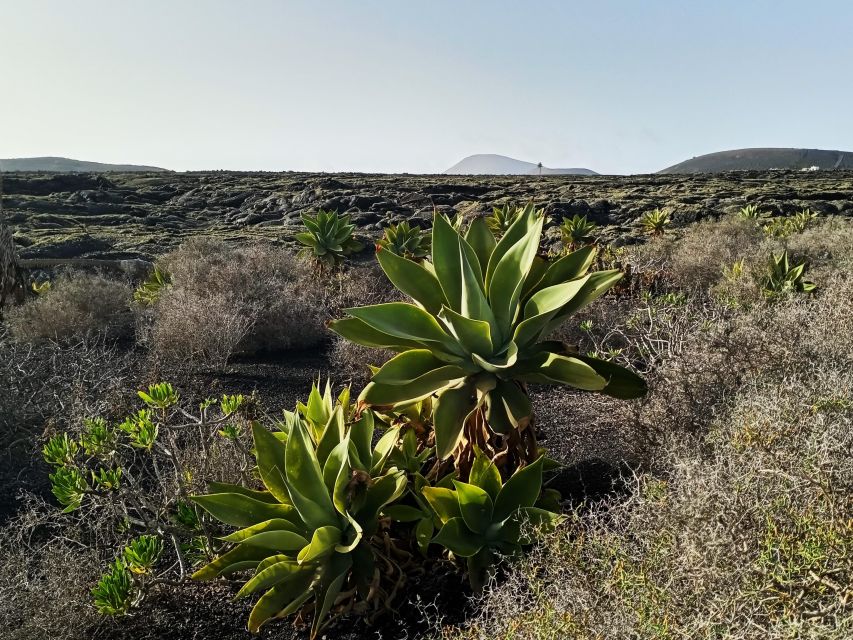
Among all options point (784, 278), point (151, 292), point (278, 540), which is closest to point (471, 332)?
point (278, 540)

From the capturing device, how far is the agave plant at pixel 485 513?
2.62 meters

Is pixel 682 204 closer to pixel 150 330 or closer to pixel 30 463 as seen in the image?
pixel 150 330

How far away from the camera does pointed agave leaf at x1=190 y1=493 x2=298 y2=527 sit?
8.55 feet

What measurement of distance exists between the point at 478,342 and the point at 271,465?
108cm

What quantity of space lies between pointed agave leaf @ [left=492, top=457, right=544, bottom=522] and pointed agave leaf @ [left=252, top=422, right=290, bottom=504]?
0.94m

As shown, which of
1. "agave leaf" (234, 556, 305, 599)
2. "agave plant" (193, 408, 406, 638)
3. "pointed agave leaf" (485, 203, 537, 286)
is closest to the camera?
"agave leaf" (234, 556, 305, 599)

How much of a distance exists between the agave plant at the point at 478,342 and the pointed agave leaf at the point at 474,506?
0.59 feet

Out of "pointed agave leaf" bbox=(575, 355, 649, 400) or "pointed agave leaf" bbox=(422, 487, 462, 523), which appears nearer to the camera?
"pointed agave leaf" bbox=(422, 487, 462, 523)

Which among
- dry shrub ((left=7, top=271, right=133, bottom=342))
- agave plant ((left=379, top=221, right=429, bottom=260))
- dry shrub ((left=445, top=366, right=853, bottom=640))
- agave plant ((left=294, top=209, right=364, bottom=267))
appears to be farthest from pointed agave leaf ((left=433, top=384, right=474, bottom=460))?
agave plant ((left=294, top=209, right=364, bottom=267))

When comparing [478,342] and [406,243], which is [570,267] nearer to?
[478,342]

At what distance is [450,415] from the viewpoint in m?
2.86

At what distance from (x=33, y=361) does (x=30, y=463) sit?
1.39 m

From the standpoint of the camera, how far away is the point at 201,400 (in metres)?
5.68

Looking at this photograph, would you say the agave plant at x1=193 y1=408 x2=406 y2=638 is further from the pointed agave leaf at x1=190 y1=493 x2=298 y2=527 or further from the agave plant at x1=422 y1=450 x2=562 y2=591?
the agave plant at x1=422 y1=450 x2=562 y2=591
